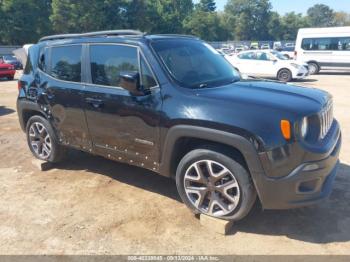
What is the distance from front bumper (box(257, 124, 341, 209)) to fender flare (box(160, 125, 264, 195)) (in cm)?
9

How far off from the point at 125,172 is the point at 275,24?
112451 millimetres

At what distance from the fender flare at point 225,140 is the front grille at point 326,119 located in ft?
2.57

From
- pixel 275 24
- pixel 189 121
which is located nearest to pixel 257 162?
pixel 189 121

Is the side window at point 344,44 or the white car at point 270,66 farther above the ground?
the side window at point 344,44

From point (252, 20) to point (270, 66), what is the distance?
99.8 metres

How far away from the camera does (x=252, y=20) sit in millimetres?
110625

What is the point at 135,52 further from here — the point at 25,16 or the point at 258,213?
the point at 25,16

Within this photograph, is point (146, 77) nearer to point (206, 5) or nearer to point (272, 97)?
point (272, 97)

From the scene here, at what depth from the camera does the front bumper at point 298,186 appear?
335 cm

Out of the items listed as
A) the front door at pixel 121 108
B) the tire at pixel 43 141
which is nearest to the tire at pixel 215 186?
the front door at pixel 121 108

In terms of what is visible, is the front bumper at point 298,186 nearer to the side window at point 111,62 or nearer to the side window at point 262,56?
the side window at point 111,62

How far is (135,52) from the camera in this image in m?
4.21

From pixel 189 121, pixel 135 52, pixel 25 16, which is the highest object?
pixel 25 16

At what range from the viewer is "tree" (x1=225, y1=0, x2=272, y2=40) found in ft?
349
